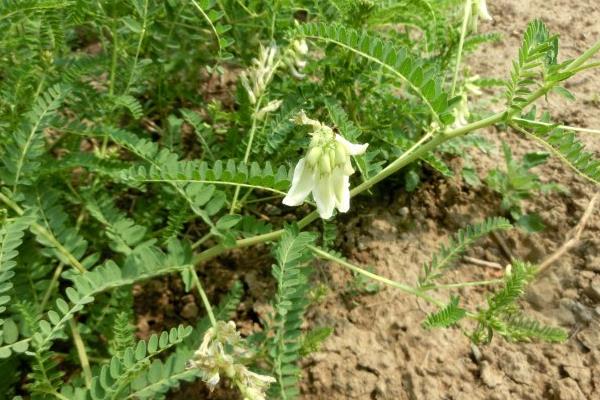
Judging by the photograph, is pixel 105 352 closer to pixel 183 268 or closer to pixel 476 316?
pixel 183 268

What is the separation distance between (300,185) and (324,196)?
64 mm

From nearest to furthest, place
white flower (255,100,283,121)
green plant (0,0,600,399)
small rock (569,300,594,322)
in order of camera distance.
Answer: green plant (0,0,600,399), white flower (255,100,283,121), small rock (569,300,594,322)

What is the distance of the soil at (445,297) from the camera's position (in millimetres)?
1870

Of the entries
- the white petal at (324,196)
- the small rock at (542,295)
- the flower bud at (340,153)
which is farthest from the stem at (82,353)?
the small rock at (542,295)

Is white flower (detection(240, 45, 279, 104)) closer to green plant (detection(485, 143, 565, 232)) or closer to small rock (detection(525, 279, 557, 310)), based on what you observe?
green plant (detection(485, 143, 565, 232))

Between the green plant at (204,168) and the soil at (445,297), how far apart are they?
0.10 meters

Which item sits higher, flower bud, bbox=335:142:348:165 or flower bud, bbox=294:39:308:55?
flower bud, bbox=335:142:348:165

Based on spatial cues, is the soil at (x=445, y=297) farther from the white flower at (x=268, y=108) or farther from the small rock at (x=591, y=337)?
the white flower at (x=268, y=108)

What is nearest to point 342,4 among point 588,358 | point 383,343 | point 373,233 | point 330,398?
point 373,233

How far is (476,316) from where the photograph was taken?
154 cm

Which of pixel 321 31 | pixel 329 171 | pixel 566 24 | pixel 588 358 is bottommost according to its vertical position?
pixel 588 358

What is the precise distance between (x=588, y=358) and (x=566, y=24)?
1908 millimetres

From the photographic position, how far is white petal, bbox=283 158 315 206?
1.32 metres

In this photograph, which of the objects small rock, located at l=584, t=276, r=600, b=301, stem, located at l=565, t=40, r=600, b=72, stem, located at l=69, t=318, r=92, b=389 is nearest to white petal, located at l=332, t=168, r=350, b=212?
stem, located at l=565, t=40, r=600, b=72
